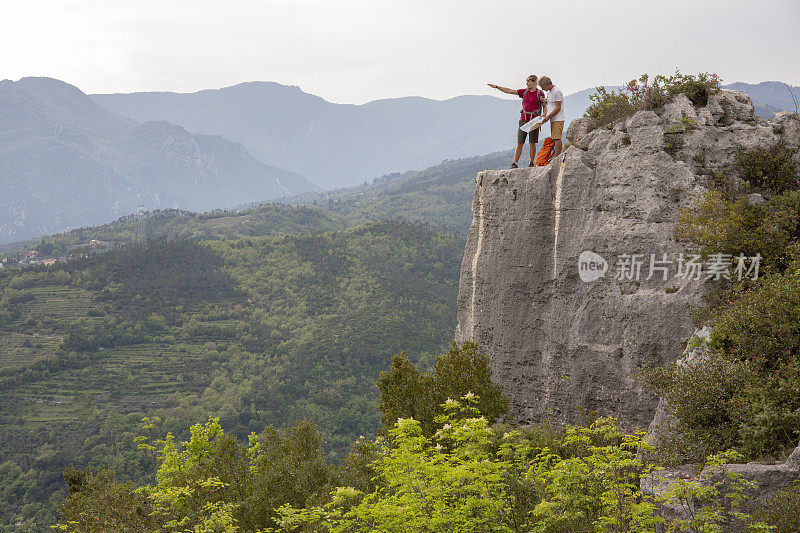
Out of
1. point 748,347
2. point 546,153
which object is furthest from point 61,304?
point 748,347

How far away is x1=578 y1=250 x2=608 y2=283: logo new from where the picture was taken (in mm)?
13172

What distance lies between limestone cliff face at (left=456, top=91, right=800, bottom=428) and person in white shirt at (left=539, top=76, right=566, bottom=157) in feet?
2.30

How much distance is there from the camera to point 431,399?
46.3ft

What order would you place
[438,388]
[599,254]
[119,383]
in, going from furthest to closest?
[119,383] → [438,388] → [599,254]

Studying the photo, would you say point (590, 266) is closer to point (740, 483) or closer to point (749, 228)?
point (749, 228)

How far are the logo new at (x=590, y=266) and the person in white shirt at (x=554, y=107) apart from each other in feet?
12.1

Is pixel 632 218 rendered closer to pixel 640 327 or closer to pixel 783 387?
pixel 640 327

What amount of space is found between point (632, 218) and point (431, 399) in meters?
6.70

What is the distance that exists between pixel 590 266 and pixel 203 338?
121 m

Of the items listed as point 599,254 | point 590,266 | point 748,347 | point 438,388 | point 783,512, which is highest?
point 599,254

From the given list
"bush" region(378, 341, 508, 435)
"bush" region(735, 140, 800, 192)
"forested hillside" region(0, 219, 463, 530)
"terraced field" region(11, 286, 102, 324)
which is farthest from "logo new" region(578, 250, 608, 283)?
"terraced field" region(11, 286, 102, 324)

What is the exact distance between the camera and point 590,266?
13398mm

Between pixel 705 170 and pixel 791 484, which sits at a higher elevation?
pixel 705 170

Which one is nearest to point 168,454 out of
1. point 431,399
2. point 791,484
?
point 431,399
